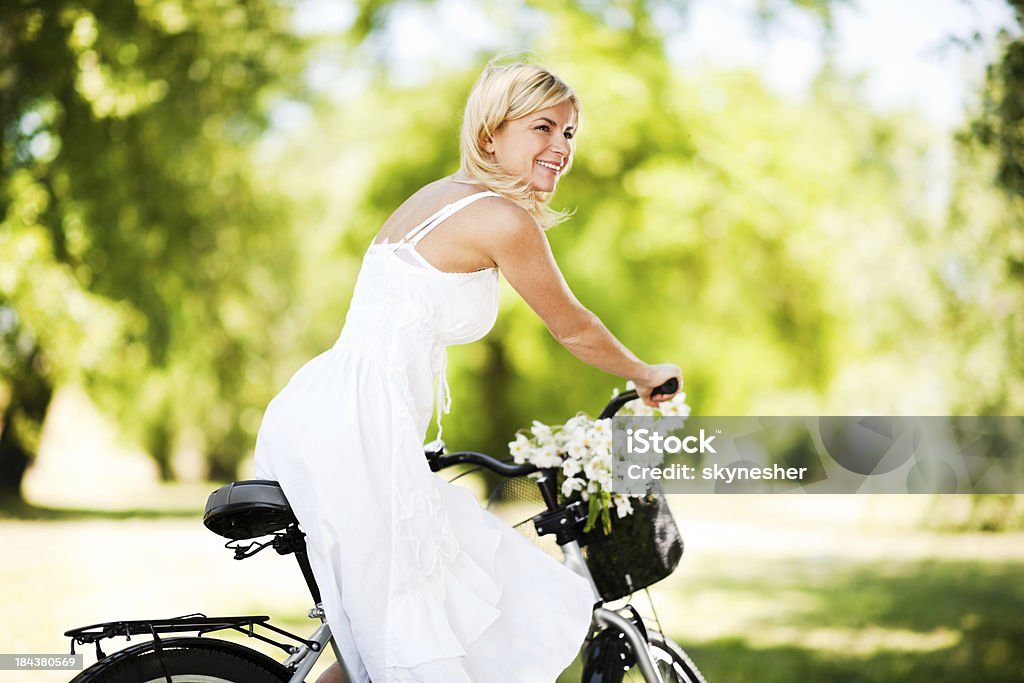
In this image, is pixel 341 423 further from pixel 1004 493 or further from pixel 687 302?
pixel 687 302

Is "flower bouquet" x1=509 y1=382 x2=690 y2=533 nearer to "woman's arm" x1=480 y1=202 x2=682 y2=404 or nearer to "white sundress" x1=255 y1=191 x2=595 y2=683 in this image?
"woman's arm" x1=480 y1=202 x2=682 y2=404

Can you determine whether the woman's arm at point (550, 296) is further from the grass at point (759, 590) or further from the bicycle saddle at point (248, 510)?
the grass at point (759, 590)

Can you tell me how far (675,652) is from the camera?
235 centimetres

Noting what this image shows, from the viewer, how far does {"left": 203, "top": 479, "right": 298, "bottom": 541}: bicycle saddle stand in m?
1.96

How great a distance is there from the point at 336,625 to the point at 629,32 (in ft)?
32.8

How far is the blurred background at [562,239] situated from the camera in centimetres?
869

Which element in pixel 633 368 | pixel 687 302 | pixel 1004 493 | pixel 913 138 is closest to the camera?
pixel 633 368

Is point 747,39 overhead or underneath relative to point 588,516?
overhead

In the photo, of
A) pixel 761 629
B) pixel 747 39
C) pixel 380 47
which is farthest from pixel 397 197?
pixel 761 629

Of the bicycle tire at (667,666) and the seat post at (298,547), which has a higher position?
the seat post at (298,547)

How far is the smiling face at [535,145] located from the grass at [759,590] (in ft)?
12.1

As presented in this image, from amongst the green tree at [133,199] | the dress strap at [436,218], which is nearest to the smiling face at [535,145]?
the dress strap at [436,218]

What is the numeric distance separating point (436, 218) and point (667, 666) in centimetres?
112

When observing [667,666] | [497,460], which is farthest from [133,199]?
[667,666]
